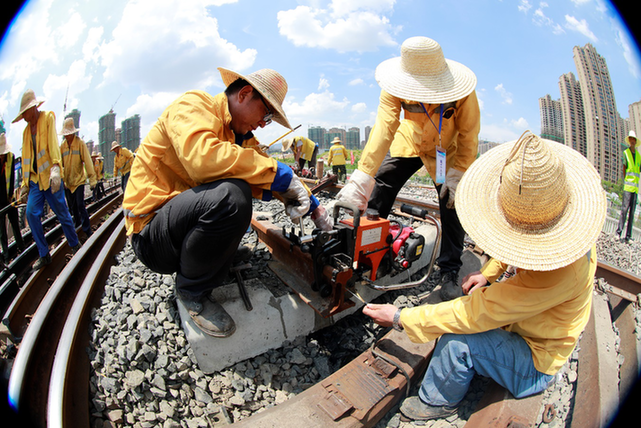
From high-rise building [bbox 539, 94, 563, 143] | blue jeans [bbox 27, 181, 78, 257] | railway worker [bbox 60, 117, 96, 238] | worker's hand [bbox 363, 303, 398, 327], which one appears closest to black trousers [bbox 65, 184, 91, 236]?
railway worker [bbox 60, 117, 96, 238]

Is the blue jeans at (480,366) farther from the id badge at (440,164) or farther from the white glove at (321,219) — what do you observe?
the id badge at (440,164)

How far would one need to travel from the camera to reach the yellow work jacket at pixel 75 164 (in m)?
5.81

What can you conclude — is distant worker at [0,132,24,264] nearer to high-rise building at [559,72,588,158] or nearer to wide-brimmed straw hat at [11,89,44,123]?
wide-brimmed straw hat at [11,89,44,123]

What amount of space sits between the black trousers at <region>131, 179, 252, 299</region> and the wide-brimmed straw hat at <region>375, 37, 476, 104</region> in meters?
1.50

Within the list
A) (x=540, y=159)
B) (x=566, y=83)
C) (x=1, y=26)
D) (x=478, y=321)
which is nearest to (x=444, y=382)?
(x=478, y=321)

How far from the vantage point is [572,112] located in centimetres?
1024

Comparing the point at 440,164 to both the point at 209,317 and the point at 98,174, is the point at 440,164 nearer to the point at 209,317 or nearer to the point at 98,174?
the point at 209,317

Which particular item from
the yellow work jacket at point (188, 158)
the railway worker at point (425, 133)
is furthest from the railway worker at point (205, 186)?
the railway worker at point (425, 133)

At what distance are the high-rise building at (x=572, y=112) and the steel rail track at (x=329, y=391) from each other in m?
10.4

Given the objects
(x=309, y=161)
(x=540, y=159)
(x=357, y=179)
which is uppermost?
(x=540, y=159)

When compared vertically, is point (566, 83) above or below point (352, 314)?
below

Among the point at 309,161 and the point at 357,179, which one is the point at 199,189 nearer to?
the point at 357,179

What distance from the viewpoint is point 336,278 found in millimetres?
2162

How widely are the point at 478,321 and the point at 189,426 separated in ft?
5.68
